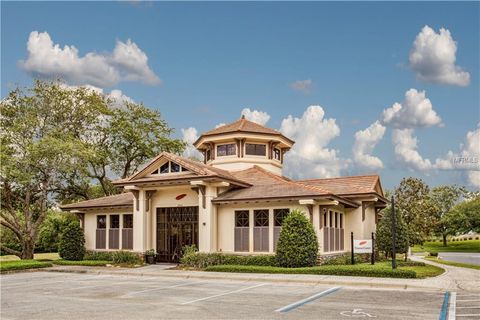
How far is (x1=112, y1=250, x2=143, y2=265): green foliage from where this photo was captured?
95.1 ft

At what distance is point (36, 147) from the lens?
34.6 meters

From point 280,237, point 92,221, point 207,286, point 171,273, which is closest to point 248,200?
point 280,237

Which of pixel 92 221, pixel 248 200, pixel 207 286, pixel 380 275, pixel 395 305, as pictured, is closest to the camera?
pixel 395 305

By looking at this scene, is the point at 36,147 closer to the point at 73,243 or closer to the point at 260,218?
the point at 73,243

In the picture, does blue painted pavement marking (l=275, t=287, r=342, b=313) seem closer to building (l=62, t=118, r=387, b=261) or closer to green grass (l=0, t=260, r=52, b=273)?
building (l=62, t=118, r=387, b=261)

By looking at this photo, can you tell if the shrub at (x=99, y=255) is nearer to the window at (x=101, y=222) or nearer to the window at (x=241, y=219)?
the window at (x=101, y=222)

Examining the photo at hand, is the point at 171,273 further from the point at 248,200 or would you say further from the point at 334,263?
the point at 334,263

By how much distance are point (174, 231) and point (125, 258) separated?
3.23m

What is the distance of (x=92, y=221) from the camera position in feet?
110

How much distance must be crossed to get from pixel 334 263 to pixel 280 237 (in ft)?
12.3

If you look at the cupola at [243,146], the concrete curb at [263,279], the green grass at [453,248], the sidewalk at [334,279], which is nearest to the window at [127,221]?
the sidewalk at [334,279]

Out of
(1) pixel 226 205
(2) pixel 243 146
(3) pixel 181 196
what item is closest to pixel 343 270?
(1) pixel 226 205

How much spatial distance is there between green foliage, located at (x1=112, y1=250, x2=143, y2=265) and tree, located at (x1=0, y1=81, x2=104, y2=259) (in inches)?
379

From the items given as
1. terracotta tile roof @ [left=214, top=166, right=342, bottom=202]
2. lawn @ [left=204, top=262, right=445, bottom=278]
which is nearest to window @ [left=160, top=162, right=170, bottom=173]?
terracotta tile roof @ [left=214, top=166, right=342, bottom=202]
